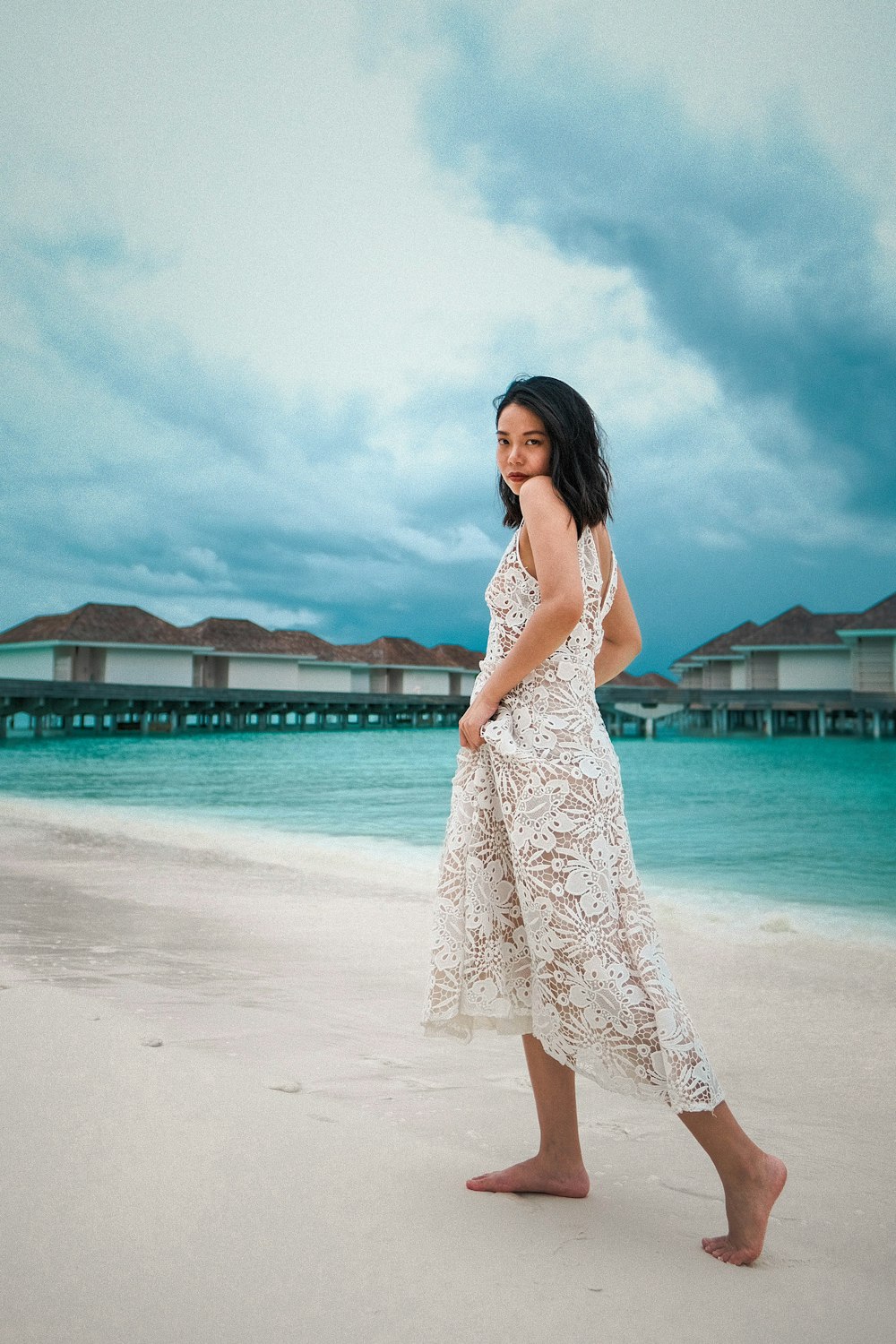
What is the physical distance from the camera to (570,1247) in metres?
1.56

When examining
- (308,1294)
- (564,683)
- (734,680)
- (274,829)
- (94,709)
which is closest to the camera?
(308,1294)

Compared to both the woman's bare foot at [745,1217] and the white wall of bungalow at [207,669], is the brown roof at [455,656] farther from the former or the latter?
the woman's bare foot at [745,1217]

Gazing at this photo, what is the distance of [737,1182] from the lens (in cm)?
155

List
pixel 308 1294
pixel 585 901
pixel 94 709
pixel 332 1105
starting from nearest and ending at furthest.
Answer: pixel 308 1294 < pixel 585 901 < pixel 332 1105 < pixel 94 709

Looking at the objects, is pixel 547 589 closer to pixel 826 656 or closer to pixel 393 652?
pixel 826 656

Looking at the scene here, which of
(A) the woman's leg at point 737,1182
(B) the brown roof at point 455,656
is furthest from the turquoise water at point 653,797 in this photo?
(B) the brown roof at point 455,656

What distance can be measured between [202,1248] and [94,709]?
34719 millimetres

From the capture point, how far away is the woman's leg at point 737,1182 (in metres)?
1.53

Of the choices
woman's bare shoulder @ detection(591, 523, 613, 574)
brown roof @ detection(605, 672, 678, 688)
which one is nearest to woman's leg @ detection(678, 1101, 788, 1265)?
woman's bare shoulder @ detection(591, 523, 613, 574)

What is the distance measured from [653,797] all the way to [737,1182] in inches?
707

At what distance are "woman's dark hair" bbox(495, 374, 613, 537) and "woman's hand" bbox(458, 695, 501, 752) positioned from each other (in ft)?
1.11

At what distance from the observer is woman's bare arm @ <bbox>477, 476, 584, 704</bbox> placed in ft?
5.41

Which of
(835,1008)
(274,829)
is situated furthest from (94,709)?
(835,1008)

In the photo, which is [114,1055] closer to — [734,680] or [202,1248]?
[202,1248]
